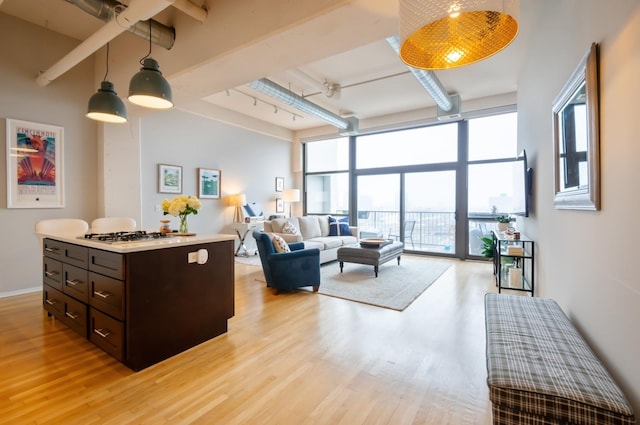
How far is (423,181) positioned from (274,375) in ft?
18.9

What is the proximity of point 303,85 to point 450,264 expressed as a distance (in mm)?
4383

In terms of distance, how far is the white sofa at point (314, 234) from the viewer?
17.7 feet

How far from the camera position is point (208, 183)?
632cm

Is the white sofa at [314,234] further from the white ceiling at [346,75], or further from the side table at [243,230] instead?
the white ceiling at [346,75]

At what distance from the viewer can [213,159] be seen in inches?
254

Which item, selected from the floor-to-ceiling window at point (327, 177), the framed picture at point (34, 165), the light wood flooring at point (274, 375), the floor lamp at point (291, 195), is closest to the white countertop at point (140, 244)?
the light wood flooring at point (274, 375)

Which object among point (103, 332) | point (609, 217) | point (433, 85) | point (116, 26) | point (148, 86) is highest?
point (433, 85)

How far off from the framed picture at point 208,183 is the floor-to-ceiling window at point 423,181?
281 centimetres

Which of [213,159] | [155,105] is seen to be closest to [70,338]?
[155,105]

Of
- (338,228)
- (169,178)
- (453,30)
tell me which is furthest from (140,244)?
(338,228)

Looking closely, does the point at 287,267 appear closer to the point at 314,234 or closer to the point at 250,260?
the point at 314,234

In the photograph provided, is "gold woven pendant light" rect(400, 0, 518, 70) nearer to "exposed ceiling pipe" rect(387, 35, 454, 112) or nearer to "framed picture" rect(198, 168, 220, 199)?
"exposed ceiling pipe" rect(387, 35, 454, 112)

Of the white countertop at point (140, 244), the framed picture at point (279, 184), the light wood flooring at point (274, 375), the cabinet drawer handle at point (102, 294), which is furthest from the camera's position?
the framed picture at point (279, 184)

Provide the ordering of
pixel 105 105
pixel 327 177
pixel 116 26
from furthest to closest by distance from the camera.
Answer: pixel 327 177 → pixel 116 26 → pixel 105 105
